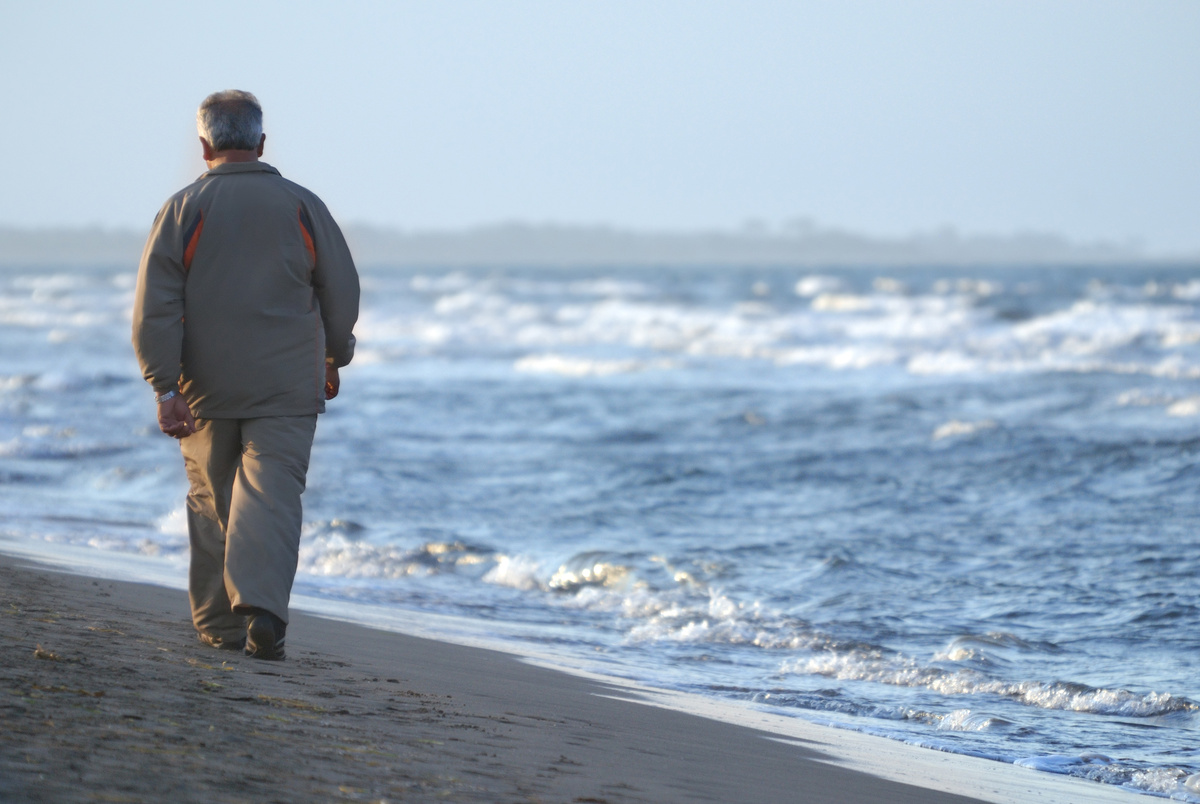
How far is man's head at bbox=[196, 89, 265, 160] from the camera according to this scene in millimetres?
3514

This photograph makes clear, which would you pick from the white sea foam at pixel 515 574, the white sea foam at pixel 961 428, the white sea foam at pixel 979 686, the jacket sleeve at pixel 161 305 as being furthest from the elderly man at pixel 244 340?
the white sea foam at pixel 961 428

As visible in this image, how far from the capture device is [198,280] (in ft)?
11.2

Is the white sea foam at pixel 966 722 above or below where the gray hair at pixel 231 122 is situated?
below

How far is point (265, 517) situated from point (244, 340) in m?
0.49

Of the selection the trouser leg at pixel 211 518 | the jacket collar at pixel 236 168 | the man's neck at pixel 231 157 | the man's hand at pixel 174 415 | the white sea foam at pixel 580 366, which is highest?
the man's neck at pixel 231 157

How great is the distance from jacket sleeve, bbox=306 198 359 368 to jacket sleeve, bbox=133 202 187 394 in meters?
0.36

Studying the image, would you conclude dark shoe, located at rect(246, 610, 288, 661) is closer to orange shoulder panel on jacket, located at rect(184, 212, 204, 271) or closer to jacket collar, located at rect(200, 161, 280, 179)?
orange shoulder panel on jacket, located at rect(184, 212, 204, 271)

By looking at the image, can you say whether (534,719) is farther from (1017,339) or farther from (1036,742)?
(1017,339)

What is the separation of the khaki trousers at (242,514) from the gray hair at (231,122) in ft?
2.53

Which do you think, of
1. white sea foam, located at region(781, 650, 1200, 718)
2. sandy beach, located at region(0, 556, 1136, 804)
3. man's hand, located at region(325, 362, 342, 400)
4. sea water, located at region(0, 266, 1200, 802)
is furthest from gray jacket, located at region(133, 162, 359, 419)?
white sea foam, located at region(781, 650, 1200, 718)

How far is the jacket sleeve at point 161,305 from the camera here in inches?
132

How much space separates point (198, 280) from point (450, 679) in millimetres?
1376

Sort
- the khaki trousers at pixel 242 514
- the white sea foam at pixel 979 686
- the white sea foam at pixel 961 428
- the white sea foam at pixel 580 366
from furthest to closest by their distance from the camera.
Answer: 1. the white sea foam at pixel 580 366
2. the white sea foam at pixel 961 428
3. the white sea foam at pixel 979 686
4. the khaki trousers at pixel 242 514

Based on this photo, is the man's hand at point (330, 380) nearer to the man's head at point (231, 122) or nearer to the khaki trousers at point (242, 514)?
the khaki trousers at point (242, 514)
